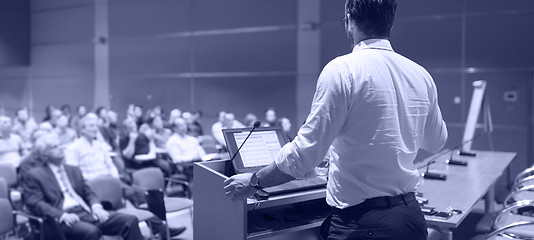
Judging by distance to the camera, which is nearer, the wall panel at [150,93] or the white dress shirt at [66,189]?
the white dress shirt at [66,189]

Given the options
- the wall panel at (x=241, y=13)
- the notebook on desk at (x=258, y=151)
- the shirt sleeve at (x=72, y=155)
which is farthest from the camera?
the wall panel at (x=241, y=13)

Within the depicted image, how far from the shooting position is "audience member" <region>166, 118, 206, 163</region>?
8.02 metres

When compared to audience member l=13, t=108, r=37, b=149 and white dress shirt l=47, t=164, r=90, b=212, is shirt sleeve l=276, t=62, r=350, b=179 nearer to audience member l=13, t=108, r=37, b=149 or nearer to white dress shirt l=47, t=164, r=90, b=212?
white dress shirt l=47, t=164, r=90, b=212

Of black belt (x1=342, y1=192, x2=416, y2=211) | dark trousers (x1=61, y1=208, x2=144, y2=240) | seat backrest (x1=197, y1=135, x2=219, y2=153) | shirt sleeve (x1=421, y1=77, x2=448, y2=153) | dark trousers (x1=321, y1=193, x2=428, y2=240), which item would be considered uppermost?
shirt sleeve (x1=421, y1=77, x2=448, y2=153)

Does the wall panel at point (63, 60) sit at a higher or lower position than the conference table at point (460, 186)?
higher

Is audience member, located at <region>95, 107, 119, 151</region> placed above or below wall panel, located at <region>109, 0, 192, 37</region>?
below

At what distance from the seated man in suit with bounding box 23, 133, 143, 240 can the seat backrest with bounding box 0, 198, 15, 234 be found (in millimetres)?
205

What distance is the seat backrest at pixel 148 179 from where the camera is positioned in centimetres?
554

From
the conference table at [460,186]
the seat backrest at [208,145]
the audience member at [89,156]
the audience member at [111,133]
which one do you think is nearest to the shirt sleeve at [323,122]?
the conference table at [460,186]

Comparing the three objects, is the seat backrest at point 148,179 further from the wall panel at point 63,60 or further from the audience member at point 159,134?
the wall panel at point 63,60

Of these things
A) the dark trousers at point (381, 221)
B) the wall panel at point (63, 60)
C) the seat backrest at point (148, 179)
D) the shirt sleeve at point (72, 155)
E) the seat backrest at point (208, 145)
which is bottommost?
the seat backrest at point (208, 145)

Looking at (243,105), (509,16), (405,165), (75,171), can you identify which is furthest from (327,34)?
(405,165)

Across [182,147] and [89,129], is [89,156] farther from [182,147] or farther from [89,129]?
[182,147]

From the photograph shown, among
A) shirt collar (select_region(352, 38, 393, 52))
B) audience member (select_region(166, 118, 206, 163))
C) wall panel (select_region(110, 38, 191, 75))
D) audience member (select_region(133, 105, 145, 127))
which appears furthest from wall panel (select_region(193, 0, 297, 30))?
shirt collar (select_region(352, 38, 393, 52))
